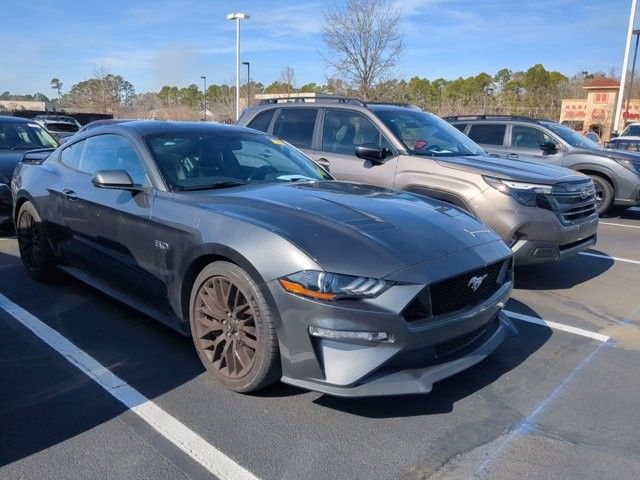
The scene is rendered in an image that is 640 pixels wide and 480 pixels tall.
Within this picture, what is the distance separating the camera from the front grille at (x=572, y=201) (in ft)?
17.4

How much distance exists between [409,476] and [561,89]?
4506 centimetres

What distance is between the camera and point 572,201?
5484mm

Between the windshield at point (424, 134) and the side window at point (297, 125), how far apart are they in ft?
3.22

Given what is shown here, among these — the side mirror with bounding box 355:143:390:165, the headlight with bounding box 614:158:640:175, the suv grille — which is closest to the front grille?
the side mirror with bounding box 355:143:390:165

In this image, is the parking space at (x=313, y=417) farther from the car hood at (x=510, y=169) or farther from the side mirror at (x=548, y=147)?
the side mirror at (x=548, y=147)

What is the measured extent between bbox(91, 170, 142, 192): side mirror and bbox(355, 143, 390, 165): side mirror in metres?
2.69

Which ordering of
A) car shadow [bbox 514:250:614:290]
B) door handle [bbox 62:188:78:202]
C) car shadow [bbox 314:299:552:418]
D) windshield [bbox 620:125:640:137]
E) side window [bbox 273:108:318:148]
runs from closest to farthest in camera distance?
car shadow [bbox 314:299:552:418], door handle [bbox 62:188:78:202], car shadow [bbox 514:250:614:290], side window [bbox 273:108:318:148], windshield [bbox 620:125:640:137]

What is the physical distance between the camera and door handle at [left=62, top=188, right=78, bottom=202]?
4.70 meters

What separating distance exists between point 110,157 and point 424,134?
358 centimetres

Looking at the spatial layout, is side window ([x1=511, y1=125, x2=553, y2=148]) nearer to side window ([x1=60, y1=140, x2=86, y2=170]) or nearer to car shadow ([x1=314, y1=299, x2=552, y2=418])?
car shadow ([x1=314, y1=299, x2=552, y2=418])

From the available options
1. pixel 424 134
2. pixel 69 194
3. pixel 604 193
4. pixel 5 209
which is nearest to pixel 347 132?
pixel 424 134

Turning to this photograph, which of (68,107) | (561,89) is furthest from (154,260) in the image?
(68,107)

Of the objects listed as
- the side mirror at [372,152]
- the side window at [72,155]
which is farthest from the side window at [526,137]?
the side window at [72,155]

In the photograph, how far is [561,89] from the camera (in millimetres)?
42125
